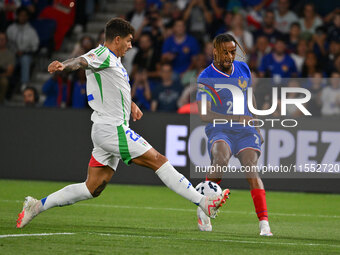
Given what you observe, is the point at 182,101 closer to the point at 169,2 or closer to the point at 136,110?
the point at 169,2

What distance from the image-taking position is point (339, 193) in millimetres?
14344

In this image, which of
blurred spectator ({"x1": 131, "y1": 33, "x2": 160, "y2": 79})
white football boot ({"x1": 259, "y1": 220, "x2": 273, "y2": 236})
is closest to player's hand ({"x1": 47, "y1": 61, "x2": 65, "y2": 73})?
white football boot ({"x1": 259, "y1": 220, "x2": 273, "y2": 236})

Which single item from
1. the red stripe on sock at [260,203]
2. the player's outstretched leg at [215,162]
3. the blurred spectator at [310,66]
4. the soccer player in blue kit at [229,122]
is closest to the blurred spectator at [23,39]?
the blurred spectator at [310,66]

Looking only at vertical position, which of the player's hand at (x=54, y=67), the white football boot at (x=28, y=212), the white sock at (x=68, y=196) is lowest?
the white football boot at (x=28, y=212)

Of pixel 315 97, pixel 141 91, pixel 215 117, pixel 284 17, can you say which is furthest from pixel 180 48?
pixel 215 117

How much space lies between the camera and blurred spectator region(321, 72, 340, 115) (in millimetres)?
14703

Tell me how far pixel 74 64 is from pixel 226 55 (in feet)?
6.67

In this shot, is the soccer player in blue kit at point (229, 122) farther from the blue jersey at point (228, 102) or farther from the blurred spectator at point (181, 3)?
the blurred spectator at point (181, 3)

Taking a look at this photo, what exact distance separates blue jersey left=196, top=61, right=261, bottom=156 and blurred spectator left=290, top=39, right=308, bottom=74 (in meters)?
7.93

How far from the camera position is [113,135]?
787cm

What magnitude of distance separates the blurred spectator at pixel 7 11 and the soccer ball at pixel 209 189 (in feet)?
38.1

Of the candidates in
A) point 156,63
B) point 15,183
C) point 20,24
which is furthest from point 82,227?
point 20,24

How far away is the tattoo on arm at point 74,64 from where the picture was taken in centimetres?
730

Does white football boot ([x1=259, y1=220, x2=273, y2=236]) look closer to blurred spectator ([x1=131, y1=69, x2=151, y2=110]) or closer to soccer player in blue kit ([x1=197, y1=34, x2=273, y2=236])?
soccer player in blue kit ([x1=197, y1=34, x2=273, y2=236])
